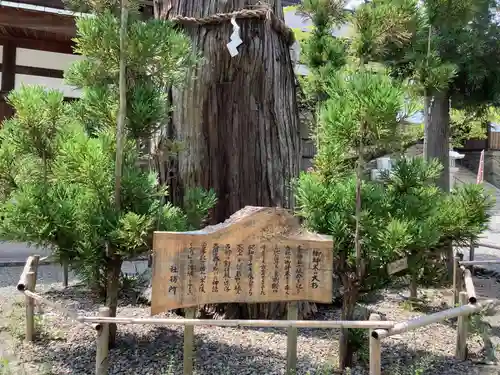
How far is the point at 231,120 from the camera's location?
4234mm

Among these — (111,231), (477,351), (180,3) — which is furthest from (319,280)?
(180,3)

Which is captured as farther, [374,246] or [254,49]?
[254,49]

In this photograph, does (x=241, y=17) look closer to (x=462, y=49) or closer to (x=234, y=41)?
(x=234, y=41)

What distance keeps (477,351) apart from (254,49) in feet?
9.63

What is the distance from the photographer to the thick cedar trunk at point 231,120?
4184 millimetres

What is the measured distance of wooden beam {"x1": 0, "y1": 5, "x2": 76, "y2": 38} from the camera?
7.61 m

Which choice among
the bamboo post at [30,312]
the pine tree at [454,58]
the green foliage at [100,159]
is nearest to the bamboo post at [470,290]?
the pine tree at [454,58]

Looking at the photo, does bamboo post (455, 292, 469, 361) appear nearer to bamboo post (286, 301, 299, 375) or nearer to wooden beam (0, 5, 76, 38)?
bamboo post (286, 301, 299, 375)

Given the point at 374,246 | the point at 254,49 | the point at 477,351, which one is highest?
the point at 254,49

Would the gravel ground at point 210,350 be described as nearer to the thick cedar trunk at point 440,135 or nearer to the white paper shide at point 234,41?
the white paper shide at point 234,41

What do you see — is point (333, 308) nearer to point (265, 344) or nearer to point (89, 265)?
point (265, 344)

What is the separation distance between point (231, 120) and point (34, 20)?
5.07 meters

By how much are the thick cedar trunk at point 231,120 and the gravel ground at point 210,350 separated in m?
0.59

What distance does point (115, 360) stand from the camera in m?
3.26
